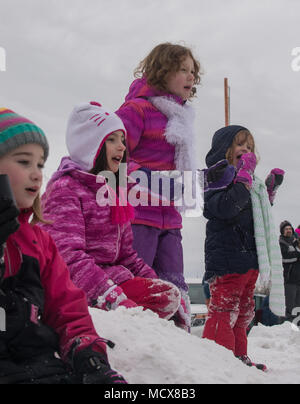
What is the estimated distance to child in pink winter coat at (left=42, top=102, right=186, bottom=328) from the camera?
283cm

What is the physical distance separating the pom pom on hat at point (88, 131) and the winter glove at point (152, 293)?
83 centimetres

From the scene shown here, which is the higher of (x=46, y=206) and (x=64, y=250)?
(x=46, y=206)

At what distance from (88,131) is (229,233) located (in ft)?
5.43

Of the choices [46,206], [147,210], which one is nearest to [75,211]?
[46,206]

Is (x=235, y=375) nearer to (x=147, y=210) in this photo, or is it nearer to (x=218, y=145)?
(x=147, y=210)

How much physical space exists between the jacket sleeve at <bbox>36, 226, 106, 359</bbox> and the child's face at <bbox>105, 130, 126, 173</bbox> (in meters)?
1.29

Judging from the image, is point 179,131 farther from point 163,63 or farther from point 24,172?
point 24,172

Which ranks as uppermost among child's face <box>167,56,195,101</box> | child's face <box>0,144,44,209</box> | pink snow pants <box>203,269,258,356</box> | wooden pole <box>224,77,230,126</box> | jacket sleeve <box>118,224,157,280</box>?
wooden pole <box>224,77,230,126</box>

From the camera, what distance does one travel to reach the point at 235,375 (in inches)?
90.0

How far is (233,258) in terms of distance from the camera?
167 inches

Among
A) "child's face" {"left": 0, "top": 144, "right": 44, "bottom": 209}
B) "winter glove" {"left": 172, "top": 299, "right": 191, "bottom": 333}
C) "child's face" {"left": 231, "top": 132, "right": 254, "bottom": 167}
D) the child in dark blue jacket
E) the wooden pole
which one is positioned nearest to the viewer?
"child's face" {"left": 0, "top": 144, "right": 44, "bottom": 209}

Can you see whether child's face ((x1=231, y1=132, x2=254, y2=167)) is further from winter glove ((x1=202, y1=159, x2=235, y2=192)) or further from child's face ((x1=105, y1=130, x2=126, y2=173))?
child's face ((x1=105, y1=130, x2=126, y2=173))

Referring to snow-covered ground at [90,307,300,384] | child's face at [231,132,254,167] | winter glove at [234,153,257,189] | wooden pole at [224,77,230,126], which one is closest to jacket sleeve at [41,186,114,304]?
snow-covered ground at [90,307,300,384]

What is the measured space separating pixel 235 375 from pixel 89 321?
2.45 feet
